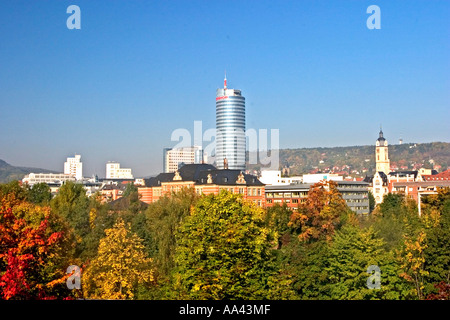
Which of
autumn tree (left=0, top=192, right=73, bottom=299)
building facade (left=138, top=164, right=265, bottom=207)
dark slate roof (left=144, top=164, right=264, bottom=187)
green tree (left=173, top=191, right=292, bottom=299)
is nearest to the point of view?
autumn tree (left=0, top=192, right=73, bottom=299)

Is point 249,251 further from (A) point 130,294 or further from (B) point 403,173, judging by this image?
(B) point 403,173

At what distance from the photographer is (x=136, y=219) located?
5903 centimetres

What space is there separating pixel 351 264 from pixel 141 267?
574 inches

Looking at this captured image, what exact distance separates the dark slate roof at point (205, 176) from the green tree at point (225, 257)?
2712 inches

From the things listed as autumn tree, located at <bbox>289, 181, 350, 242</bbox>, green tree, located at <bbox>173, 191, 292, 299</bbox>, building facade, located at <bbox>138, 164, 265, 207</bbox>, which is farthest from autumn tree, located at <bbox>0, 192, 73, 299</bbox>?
building facade, located at <bbox>138, 164, 265, 207</bbox>

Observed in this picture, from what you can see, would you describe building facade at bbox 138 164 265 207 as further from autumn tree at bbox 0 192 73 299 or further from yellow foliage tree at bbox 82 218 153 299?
autumn tree at bbox 0 192 73 299

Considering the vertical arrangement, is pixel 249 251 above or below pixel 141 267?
above

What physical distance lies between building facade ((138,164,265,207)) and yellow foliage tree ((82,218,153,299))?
5943 cm

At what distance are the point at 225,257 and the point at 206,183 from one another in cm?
7323

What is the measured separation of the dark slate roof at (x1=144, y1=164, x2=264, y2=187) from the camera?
100125mm
